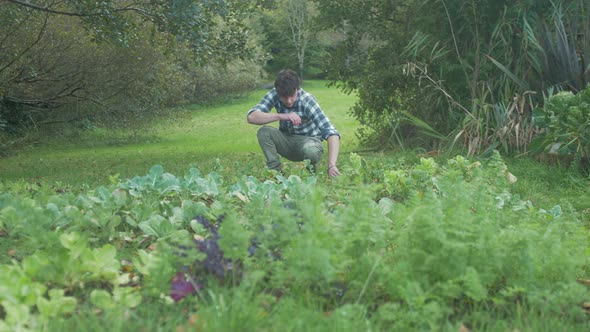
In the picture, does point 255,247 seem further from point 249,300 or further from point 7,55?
point 7,55

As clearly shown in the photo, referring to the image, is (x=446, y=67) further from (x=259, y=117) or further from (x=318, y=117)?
(x=259, y=117)

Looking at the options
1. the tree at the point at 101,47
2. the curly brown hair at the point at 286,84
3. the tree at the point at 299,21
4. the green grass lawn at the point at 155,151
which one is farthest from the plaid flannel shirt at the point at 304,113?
the tree at the point at 299,21

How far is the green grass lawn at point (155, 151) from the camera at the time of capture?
363 inches

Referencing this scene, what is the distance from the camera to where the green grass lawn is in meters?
9.21

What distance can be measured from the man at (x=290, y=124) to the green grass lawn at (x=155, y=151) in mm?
1940

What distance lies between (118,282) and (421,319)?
1.09m

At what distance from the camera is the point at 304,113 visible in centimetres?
611

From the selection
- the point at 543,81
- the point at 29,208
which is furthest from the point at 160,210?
the point at 543,81

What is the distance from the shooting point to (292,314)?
6.37 ft

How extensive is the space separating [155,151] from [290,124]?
8.09 m

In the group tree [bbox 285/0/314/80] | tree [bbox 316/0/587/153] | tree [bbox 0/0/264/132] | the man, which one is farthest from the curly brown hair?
tree [bbox 285/0/314/80]

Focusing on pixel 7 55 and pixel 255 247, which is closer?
pixel 255 247

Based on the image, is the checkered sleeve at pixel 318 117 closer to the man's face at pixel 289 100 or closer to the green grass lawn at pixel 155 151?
the man's face at pixel 289 100

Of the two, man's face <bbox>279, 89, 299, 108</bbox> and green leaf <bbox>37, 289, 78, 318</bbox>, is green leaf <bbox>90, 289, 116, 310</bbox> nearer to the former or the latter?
green leaf <bbox>37, 289, 78, 318</bbox>
